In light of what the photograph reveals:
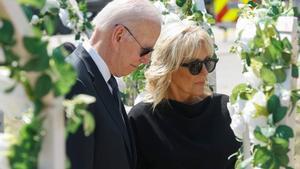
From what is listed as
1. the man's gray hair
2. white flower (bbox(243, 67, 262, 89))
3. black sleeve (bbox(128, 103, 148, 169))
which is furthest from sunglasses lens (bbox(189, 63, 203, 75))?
white flower (bbox(243, 67, 262, 89))

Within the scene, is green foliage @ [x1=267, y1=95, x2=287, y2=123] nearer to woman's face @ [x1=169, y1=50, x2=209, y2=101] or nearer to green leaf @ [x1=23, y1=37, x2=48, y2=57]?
green leaf @ [x1=23, y1=37, x2=48, y2=57]

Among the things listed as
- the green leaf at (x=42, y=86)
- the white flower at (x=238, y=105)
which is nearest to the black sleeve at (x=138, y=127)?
the white flower at (x=238, y=105)

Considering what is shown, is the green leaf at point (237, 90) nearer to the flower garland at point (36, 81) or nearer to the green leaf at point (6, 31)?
the flower garland at point (36, 81)

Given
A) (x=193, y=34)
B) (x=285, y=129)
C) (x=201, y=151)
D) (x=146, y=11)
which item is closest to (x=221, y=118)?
(x=201, y=151)

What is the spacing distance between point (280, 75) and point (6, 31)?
2.63 feet

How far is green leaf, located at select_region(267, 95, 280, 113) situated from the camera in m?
1.45

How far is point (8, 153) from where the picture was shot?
3.09 ft

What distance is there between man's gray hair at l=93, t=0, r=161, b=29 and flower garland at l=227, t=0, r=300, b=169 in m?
0.62

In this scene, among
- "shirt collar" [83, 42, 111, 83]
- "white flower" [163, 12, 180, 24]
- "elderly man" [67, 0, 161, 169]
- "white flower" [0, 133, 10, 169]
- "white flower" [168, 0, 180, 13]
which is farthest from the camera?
"white flower" [168, 0, 180, 13]

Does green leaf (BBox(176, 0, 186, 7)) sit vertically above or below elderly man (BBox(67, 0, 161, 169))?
below

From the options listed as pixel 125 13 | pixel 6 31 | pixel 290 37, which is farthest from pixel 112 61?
pixel 6 31

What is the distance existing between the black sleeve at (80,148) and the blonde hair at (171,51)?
26.2 inches

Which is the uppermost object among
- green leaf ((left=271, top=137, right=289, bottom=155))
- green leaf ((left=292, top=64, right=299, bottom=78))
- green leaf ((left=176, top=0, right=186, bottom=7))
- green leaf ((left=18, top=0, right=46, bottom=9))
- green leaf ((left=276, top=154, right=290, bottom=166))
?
green leaf ((left=18, top=0, right=46, bottom=9))

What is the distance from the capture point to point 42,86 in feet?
2.88
